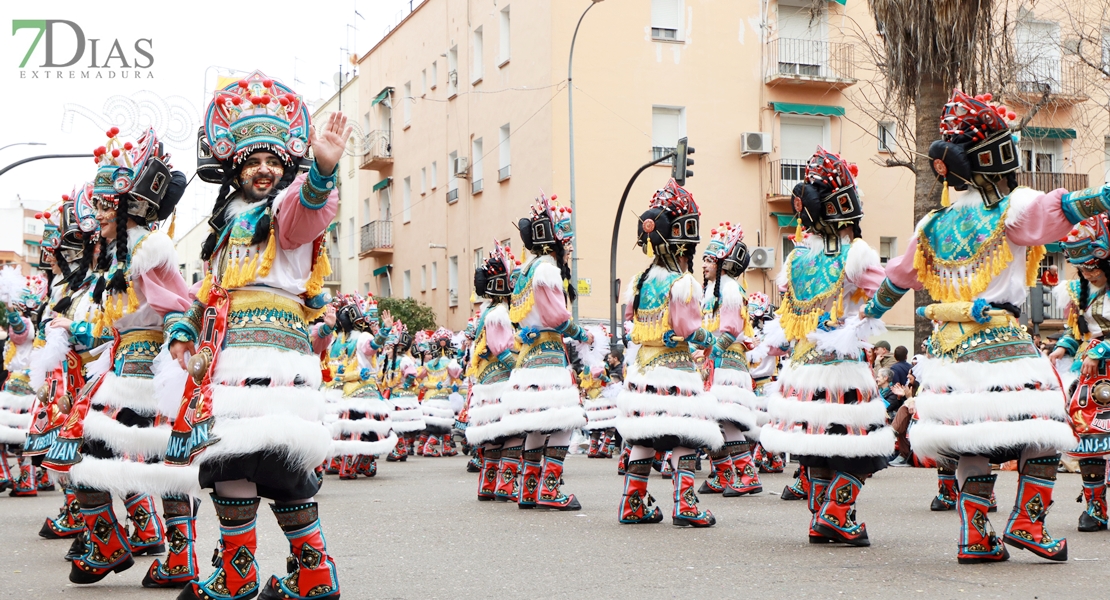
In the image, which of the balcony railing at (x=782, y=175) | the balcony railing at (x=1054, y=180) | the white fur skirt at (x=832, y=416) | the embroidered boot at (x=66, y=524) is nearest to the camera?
the white fur skirt at (x=832, y=416)

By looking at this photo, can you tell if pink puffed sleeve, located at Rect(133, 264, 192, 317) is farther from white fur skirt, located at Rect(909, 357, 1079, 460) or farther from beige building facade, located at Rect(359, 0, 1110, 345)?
beige building facade, located at Rect(359, 0, 1110, 345)

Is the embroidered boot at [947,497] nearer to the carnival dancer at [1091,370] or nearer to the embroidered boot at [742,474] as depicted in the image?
the carnival dancer at [1091,370]

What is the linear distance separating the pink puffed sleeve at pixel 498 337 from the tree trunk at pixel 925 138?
672cm

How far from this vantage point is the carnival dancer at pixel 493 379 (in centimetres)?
1120

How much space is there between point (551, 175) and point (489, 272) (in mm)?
17477

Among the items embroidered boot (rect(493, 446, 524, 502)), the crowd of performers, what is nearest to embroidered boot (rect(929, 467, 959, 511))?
the crowd of performers

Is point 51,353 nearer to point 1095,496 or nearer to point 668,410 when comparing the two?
point 668,410

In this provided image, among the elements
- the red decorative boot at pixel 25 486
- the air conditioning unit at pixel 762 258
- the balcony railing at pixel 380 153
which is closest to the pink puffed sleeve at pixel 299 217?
the red decorative boot at pixel 25 486

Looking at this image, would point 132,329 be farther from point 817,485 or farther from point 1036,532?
point 1036,532

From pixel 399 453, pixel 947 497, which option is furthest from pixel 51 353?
pixel 399 453

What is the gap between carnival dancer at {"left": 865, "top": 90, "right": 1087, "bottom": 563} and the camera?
20.7 ft

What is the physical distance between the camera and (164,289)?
6.30 m

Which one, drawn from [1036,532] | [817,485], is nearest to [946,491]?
[817,485]

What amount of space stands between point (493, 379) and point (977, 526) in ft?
19.0
